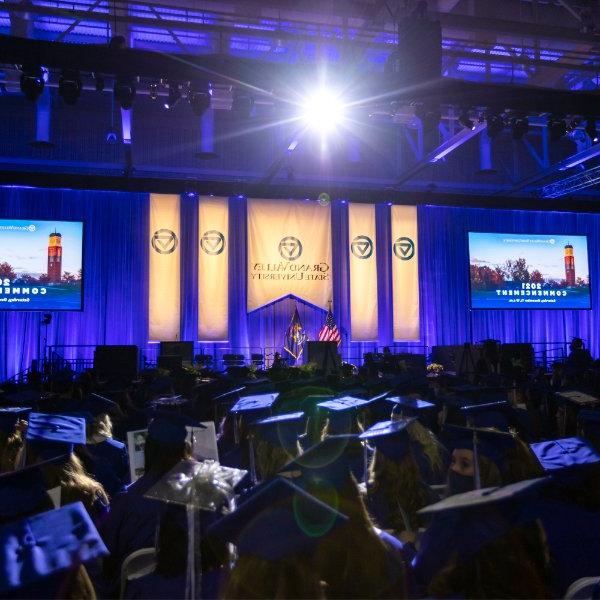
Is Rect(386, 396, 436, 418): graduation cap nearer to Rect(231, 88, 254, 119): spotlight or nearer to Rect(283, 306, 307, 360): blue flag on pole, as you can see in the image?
Rect(231, 88, 254, 119): spotlight

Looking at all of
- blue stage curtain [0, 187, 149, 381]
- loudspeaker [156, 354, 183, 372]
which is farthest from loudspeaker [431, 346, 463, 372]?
blue stage curtain [0, 187, 149, 381]

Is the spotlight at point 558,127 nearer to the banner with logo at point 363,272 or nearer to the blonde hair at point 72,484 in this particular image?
the banner with logo at point 363,272

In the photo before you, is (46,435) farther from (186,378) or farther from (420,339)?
(420,339)

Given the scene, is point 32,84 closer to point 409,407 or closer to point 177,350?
point 409,407

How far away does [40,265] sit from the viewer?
14.3 meters

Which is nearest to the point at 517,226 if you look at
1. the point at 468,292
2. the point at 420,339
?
the point at 468,292

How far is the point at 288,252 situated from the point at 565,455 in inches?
512

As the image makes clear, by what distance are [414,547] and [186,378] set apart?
22.9 feet

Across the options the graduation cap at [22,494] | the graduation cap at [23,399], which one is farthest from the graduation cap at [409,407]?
the graduation cap at [23,399]

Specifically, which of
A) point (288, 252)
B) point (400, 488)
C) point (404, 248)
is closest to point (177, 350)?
point (288, 252)

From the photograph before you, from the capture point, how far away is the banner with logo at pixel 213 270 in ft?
50.9

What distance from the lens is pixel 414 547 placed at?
10.2 feet

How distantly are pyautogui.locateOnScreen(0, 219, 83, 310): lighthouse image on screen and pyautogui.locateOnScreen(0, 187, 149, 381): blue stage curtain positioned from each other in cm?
50

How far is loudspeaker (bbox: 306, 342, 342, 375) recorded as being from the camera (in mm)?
12758
